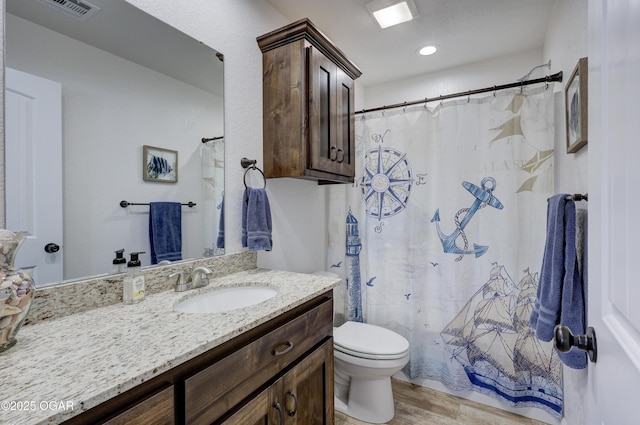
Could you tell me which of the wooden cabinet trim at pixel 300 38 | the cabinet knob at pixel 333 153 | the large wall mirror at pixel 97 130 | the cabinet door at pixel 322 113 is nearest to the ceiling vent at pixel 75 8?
the large wall mirror at pixel 97 130

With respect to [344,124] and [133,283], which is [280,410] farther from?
[344,124]

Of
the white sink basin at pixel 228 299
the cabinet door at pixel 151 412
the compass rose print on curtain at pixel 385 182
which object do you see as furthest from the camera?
the compass rose print on curtain at pixel 385 182

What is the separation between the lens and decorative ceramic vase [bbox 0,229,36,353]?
0.63m

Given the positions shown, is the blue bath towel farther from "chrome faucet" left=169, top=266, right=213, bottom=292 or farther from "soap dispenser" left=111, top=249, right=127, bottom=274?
"soap dispenser" left=111, top=249, right=127, bottom=274

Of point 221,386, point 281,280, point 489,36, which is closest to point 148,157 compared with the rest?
point 281,280

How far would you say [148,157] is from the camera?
3.80 ft

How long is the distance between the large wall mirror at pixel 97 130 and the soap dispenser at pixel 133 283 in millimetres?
71

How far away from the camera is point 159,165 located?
1.20 meters

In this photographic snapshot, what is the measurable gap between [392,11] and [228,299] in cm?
185

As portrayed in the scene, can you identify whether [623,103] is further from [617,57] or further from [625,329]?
[625,329]

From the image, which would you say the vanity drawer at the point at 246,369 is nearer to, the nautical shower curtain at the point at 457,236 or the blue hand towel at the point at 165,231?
the blue hand towel at the point at 165,231

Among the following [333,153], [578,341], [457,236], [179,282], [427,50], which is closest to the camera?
[578,341]

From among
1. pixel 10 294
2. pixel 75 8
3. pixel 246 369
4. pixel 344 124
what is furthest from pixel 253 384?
pixel 344 124

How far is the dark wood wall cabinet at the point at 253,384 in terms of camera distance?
1.97 feet
